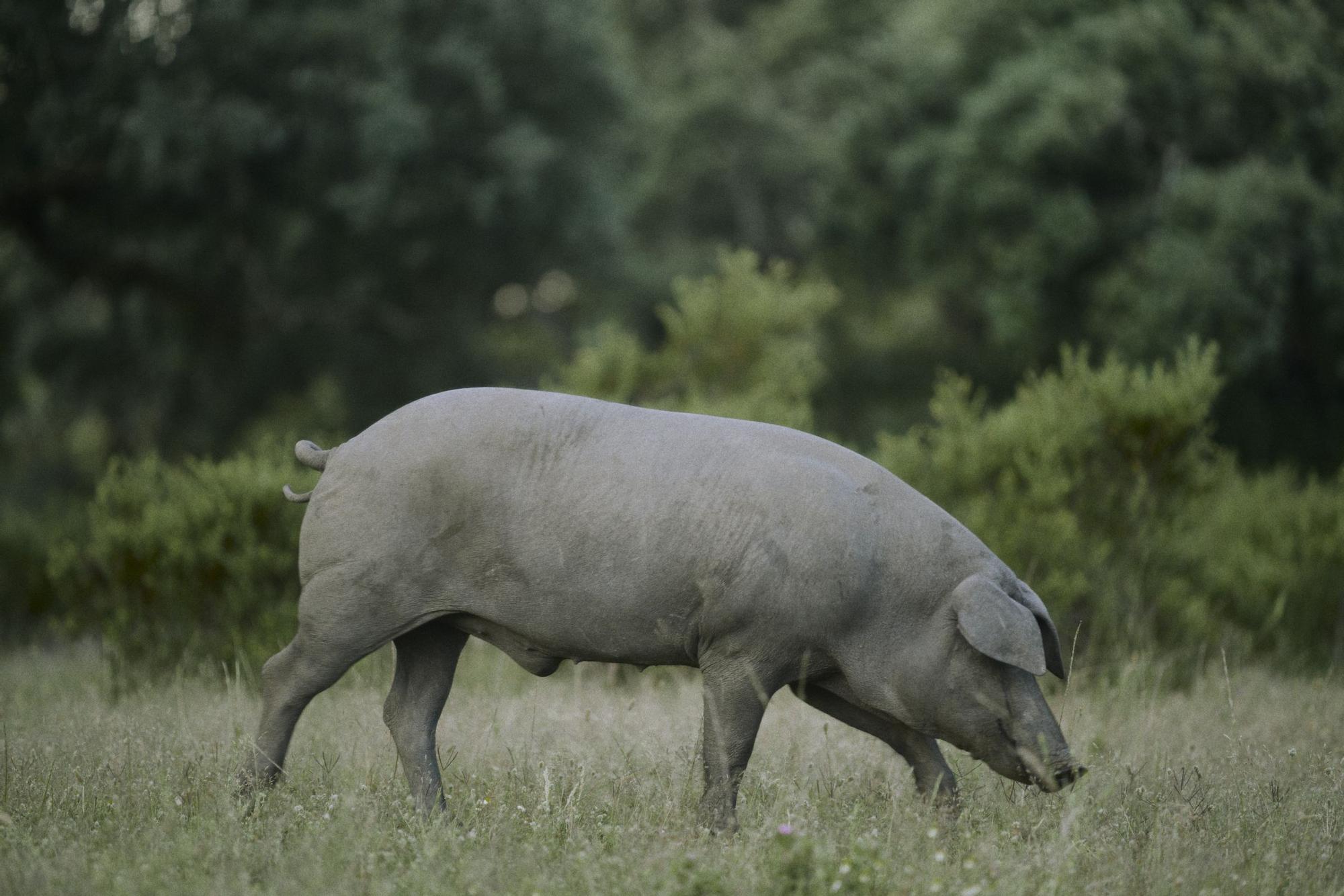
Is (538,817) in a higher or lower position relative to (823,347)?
higher

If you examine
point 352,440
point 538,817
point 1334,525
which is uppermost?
point 352,440

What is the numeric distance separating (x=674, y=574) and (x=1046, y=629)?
152 cm

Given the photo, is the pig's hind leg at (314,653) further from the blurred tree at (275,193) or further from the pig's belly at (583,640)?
the blurred tree at (275,193)

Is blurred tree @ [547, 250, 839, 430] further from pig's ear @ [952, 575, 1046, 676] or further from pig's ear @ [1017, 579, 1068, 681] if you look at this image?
pig's ear @ [952, 575, 1046, 676]

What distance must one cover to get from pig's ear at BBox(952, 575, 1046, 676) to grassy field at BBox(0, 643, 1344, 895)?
21.2 inches

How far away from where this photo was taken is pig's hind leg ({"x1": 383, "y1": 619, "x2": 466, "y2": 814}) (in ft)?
16.2

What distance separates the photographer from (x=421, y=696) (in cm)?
504

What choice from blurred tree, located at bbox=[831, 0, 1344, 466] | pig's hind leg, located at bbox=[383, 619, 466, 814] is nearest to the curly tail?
pig's hind leg, located at bbox=[383, 619, 466, 814]

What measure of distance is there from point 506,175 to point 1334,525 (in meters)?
14.2

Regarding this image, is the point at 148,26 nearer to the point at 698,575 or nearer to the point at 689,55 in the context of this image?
the point at 689,55

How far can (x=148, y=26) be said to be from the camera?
61.7 feet

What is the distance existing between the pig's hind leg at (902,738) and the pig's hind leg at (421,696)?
1.40m

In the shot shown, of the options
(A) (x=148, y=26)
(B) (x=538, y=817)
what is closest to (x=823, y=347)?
(A) (x=148, y=26)

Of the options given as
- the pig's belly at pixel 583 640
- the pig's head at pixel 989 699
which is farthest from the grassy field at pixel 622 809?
the pig's belly at pixel 583 640
